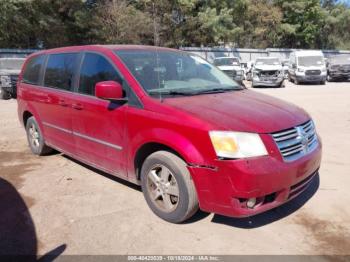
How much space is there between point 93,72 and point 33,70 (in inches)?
80.7

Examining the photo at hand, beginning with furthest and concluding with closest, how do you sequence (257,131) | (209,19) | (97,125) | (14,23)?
(209,19)
(14,23)
(97,125)
(257,131)

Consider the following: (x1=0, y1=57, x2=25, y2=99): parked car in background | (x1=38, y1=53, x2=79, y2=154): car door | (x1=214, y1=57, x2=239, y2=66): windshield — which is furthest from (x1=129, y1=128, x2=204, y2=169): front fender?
(x1=214, y1=57, x2=239, y2=66): windshield

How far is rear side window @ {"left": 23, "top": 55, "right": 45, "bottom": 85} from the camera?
6.27m

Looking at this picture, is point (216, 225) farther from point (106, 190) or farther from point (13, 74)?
point (13, 74)

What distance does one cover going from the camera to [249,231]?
3.88 meters

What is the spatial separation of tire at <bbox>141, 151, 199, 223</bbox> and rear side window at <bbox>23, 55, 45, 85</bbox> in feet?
10.0

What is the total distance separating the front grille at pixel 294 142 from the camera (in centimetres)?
366

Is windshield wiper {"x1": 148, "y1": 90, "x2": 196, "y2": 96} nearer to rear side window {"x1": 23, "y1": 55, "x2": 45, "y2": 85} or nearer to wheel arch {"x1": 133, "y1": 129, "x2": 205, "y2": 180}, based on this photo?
wheel arch {"x1": 133, "y1": 129, "x2": 205, "y2": 180}


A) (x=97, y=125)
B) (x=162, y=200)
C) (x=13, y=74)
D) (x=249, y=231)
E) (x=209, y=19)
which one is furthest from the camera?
(x=209, y=19)

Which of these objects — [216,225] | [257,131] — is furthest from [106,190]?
[257,131]

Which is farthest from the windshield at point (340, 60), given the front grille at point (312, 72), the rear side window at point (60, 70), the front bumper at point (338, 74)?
the rear side window at point (60, 70)

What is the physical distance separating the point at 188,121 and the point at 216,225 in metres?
1.14

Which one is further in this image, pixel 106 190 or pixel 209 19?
pixel 209 19

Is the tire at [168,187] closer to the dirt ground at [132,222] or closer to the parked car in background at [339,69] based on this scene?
the dirt ground at [132,222]
